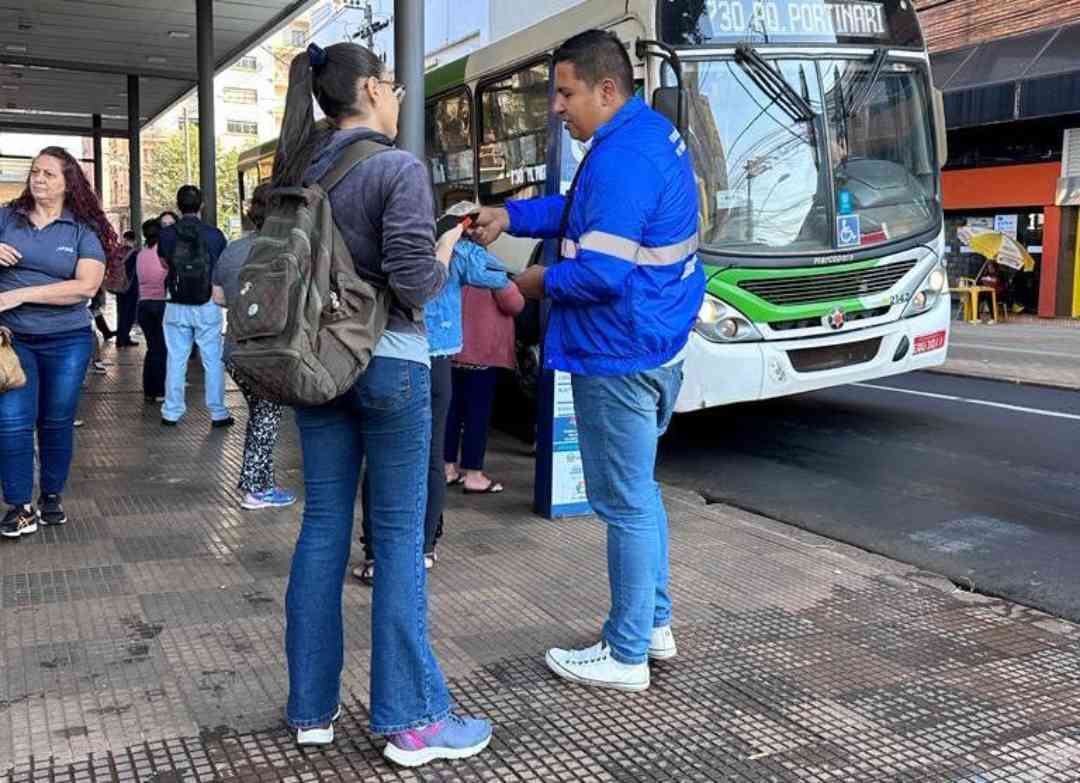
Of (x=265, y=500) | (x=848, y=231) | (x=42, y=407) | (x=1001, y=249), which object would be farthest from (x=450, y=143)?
(x=1001, y=249)

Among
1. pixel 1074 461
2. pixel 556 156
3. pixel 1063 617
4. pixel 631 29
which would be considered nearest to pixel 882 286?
pixel 1074 461

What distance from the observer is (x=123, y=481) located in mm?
6773

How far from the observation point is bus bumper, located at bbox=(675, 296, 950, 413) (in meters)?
7.44

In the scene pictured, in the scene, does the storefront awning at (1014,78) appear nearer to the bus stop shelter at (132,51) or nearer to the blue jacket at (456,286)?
the bus stop shelter at (132,51)

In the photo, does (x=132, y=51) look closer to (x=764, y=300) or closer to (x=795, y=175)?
(x=795, y=175)

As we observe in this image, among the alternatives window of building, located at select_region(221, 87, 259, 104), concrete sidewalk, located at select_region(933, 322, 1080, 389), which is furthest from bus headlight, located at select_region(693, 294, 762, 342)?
window of building, located at select_region(221, 87, 259, 104)

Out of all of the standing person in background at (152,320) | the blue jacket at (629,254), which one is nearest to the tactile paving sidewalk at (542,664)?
the blue jacket at (629,254)

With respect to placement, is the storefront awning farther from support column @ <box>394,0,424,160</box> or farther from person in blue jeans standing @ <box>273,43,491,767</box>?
person in blue jeans standing @ <box>273,43,491,767</box>

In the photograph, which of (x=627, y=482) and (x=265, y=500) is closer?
(x=627, y=482)

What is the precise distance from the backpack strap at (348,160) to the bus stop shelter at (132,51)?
1173 cm

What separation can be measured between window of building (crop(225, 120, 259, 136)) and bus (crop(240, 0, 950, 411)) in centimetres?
8373

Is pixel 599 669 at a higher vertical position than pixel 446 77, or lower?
lower

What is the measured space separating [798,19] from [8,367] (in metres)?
5.75

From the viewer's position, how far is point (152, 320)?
34.3 feet
